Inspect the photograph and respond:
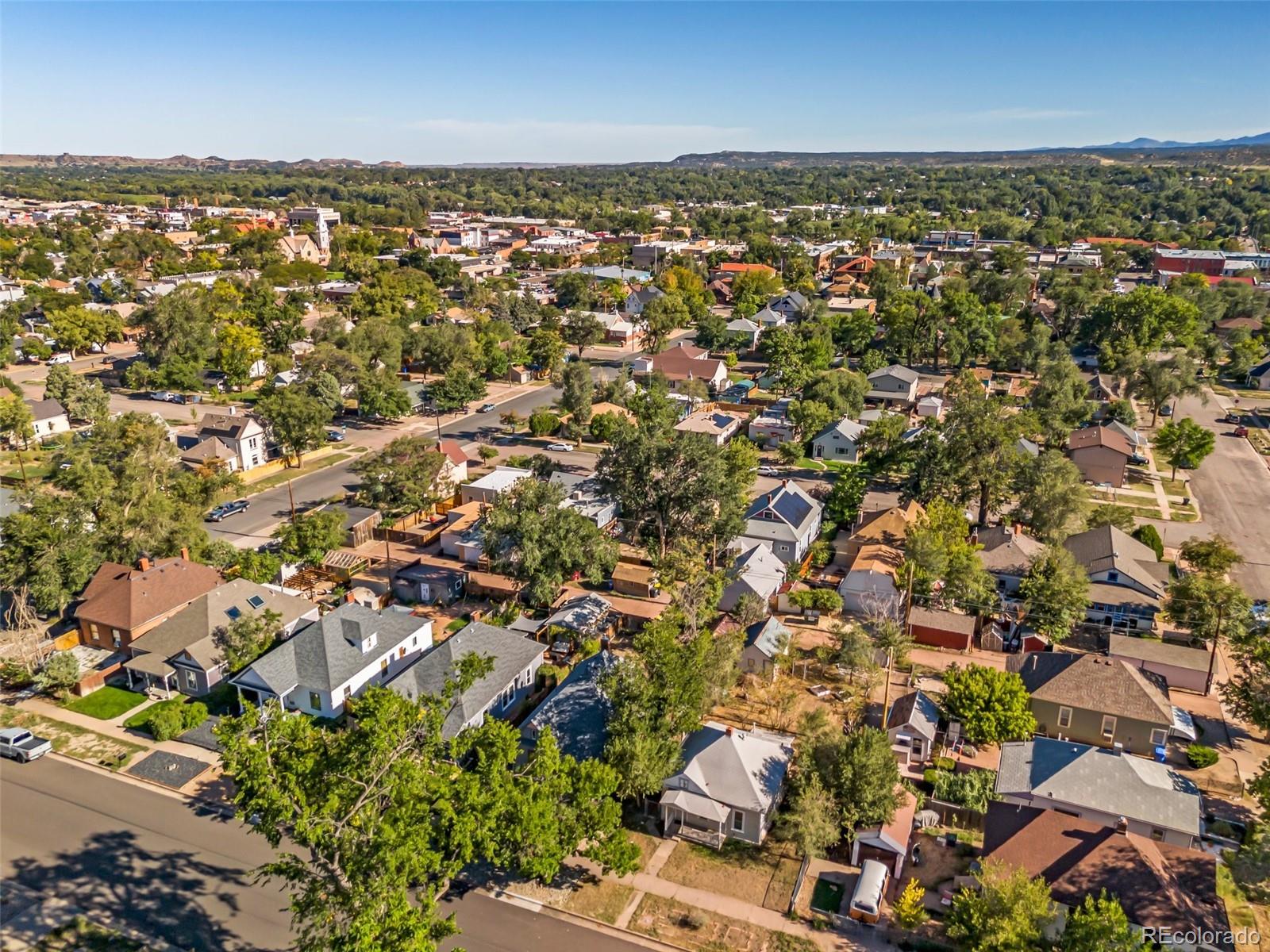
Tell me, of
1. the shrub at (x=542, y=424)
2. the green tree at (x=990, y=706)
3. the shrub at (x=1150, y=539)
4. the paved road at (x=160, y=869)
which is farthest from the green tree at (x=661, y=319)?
the paved road at (x=160, y=869)

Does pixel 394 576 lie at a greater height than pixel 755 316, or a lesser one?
lesser

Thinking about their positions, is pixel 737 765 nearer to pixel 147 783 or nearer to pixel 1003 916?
pixel 1003 916

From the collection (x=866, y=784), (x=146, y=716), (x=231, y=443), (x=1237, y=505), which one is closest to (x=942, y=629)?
(x=866, y=784)

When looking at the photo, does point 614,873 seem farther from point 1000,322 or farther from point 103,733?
point 1000,322

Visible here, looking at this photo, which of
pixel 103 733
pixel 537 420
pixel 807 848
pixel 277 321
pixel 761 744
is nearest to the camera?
pixel 807 848

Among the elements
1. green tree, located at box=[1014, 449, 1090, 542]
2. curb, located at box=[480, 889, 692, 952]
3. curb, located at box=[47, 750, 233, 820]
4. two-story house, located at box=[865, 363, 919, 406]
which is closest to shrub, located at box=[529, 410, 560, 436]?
two-story house, located at box=[865, 363, 919, 406]

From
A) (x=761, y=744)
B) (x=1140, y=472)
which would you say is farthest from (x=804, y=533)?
(x=1140, y=472)

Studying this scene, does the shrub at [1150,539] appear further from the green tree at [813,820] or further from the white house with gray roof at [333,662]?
the white house with gray roof at [333,662]
